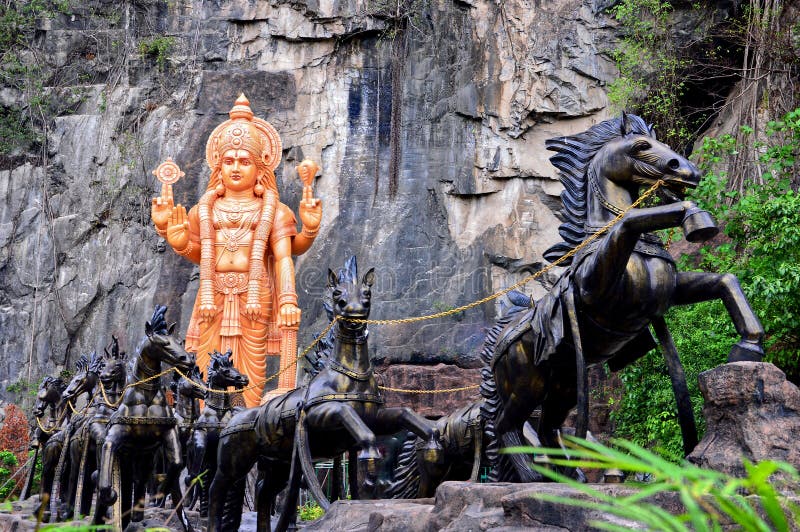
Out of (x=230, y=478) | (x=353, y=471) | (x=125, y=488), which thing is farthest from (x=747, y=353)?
(x=125, y=488)

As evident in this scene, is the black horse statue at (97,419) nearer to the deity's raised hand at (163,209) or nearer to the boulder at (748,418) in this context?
the deity's raised hand at (163,209)

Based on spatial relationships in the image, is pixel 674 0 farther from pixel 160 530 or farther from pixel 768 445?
pixel 160 530

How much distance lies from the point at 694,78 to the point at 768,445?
39.3 ft

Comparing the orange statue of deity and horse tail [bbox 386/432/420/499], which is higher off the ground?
the orange statue of deity

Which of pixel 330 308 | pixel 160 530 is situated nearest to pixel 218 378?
pixel 330 308

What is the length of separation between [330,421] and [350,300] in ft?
2.92

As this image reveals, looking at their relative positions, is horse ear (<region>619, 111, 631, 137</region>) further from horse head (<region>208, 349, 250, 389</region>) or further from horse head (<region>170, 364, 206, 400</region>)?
horse head (<region>170, 364, 206, 400</region>)

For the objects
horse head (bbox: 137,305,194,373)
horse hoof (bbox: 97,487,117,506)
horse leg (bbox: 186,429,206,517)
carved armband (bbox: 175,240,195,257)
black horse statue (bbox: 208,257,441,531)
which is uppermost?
carved armband (bbox: 175,240,195,257)

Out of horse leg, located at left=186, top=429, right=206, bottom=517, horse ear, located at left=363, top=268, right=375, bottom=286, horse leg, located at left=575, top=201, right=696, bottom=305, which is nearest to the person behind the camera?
horse leg, located at left=575, top=201, right=696, bottom=305

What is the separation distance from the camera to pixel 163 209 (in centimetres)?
1347

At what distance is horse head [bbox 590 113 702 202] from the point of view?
5020 millimetres

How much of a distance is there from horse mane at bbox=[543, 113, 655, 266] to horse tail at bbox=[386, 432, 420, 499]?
8.23 ft

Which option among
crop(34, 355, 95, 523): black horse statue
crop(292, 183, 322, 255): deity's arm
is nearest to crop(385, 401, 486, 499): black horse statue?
crop(34, 355, 95, 523): black horse statue

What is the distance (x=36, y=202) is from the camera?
747 inches
